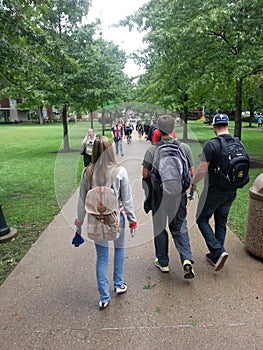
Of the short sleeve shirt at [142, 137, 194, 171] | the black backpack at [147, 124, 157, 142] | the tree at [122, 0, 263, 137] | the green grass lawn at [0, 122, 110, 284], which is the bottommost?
the green grass lawn at [0, 122, 110, 284]

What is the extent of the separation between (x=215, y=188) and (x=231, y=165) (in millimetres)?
353

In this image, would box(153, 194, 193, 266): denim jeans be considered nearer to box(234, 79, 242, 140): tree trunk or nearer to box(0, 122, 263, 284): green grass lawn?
box(0, 122, 263, 284): green grass lawn

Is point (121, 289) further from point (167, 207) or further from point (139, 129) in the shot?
point (139, 129)

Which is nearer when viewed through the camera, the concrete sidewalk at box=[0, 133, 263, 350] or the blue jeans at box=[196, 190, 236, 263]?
the concrete sidewalk at box=[0, 133, 263, 350]

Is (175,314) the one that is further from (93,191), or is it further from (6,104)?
(6,104)

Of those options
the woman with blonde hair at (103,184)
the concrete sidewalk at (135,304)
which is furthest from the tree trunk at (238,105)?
the woman with blonde hair at (103,184)

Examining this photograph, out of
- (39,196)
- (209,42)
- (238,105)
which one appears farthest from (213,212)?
(238,105)

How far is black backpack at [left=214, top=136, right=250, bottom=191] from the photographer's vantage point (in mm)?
3426

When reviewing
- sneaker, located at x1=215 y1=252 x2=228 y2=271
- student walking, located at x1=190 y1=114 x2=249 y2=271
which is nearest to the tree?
student walking, located at x1=190 y1=114 x2=249 y2=271

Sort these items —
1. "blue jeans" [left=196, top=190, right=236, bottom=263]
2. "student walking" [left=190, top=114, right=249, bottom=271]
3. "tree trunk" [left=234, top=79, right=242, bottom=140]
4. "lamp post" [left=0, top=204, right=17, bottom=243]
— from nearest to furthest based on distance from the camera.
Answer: "student walking" [left=190, top=114, right=249, bottom=271]
"blue jeans" [left=196, top=190, right=236, bottom=263]
"lamp post" [left=0, top=204, right=17, bottom=243]
"tree trunk" [left=234, top=79, right=242, bottom=140]

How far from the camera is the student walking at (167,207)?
11.2 ft

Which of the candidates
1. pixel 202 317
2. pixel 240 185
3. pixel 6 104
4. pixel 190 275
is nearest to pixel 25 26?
pixel 240 185

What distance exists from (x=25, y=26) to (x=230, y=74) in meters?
7.18

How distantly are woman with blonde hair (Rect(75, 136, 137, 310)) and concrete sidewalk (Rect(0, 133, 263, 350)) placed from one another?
253 mm
